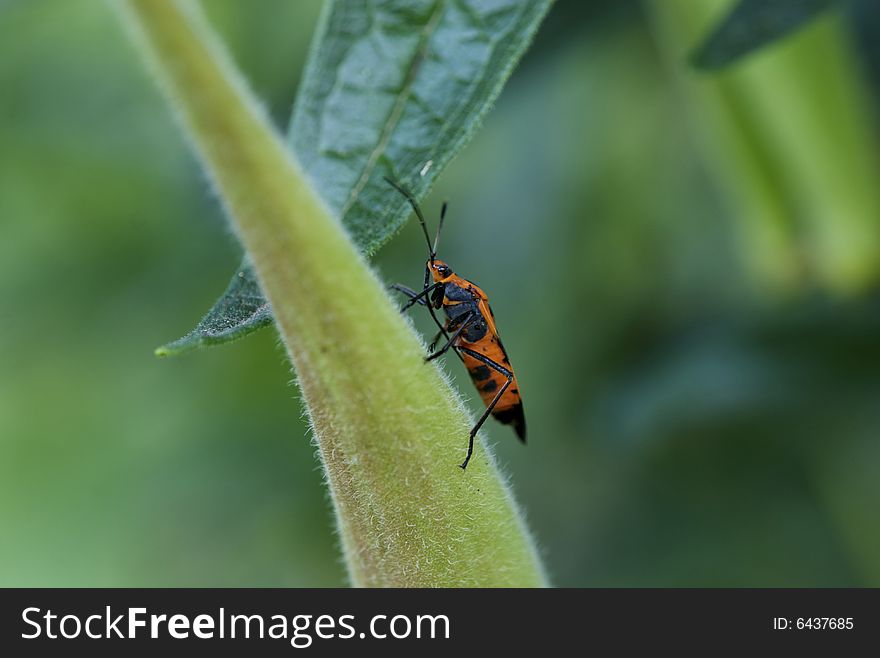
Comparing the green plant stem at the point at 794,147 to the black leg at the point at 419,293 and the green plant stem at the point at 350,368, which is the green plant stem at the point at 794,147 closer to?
the black leg at the point at 419,293

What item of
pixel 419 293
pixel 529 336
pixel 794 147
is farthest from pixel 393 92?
pixel 529 336

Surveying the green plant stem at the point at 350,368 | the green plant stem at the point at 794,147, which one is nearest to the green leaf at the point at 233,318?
the green plant stem at the point at 350,368

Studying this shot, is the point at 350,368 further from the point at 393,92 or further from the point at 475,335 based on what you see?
the point at 475,335

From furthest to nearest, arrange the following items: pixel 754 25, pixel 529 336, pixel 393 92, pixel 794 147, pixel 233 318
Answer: pixel 529 336, pixel 794 147, pixel 754 25, pixel 393 92, pixel 233 318

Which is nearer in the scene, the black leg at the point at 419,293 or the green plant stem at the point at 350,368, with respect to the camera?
the green plant stem at the point at 350,368

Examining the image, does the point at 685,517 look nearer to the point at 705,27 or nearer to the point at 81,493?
the point at 705,27

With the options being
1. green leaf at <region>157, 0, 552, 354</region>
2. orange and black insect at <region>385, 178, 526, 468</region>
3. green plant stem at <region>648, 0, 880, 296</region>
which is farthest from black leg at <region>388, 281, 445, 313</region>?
green plant stem at <region>648, 0, 880, 296</region>
